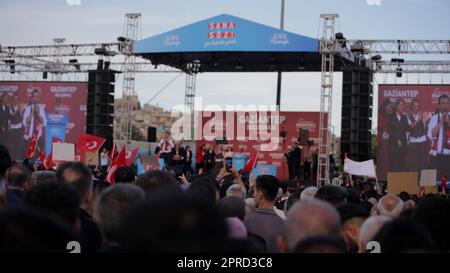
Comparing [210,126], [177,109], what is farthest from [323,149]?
[177,109]

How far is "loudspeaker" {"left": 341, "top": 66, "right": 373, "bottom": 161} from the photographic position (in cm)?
2281

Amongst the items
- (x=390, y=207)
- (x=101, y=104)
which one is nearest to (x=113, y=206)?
(x=390, y=207)

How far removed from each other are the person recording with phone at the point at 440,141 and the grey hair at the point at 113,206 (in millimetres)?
20604

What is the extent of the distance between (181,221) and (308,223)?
4.17ft

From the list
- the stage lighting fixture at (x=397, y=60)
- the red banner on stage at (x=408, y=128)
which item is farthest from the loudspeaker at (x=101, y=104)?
the stage lighting fixture at (x=397, y=60)

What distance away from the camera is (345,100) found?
23.2 m

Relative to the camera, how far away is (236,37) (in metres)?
23.6

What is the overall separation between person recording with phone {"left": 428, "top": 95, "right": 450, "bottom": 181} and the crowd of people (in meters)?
17.6

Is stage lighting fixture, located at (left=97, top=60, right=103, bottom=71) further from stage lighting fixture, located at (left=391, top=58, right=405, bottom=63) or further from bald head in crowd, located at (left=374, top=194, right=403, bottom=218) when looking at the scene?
bald head in crowd, located at (left=374, top=194, right=403, bottom=218)

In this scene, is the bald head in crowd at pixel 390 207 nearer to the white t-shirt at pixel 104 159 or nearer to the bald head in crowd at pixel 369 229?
the bald head in crowd at pixel 369 229

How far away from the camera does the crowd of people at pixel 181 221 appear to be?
1881 mm

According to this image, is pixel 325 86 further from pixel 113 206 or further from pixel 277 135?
pixel 113 206

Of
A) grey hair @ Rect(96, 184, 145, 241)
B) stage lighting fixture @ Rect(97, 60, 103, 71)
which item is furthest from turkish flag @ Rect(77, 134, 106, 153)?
stage lighting fixture @ Rect(97, 60, 103, 71)
